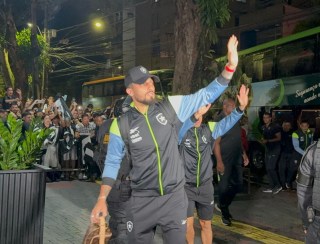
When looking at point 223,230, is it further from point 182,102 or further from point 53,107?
point 53,107

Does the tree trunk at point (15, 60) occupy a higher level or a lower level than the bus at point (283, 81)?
higher

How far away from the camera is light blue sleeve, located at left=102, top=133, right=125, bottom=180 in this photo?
129 inches

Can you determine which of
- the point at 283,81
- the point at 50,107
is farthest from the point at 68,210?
the point at 283,81

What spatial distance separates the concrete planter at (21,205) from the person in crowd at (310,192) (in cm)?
242

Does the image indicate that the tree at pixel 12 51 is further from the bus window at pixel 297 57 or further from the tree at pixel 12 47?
the bus window at pixel 297 57

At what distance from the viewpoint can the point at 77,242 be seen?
205 inches

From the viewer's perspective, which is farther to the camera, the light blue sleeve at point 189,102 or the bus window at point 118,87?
the bus window at point 118,87

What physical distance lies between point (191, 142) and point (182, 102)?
1.33 m

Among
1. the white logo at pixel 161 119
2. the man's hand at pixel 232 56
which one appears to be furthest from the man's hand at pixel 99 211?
the man's hand at pixel 232 56

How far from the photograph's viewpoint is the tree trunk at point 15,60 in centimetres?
1998

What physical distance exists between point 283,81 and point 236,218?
7.60 m

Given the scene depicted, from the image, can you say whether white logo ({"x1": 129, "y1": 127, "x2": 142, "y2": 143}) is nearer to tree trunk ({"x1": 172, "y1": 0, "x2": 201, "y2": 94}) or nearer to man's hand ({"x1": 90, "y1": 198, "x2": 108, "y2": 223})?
man's hand ({"x1": 90, "y1": 198, "x2": 108, "y2": 223})

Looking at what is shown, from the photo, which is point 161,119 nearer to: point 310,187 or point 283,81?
point 310,187

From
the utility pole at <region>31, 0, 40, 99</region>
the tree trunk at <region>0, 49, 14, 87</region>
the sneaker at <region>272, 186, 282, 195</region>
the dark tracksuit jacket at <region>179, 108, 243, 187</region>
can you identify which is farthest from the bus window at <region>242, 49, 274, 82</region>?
the tree trunk at <region>0, 49, 14, 87</region>
